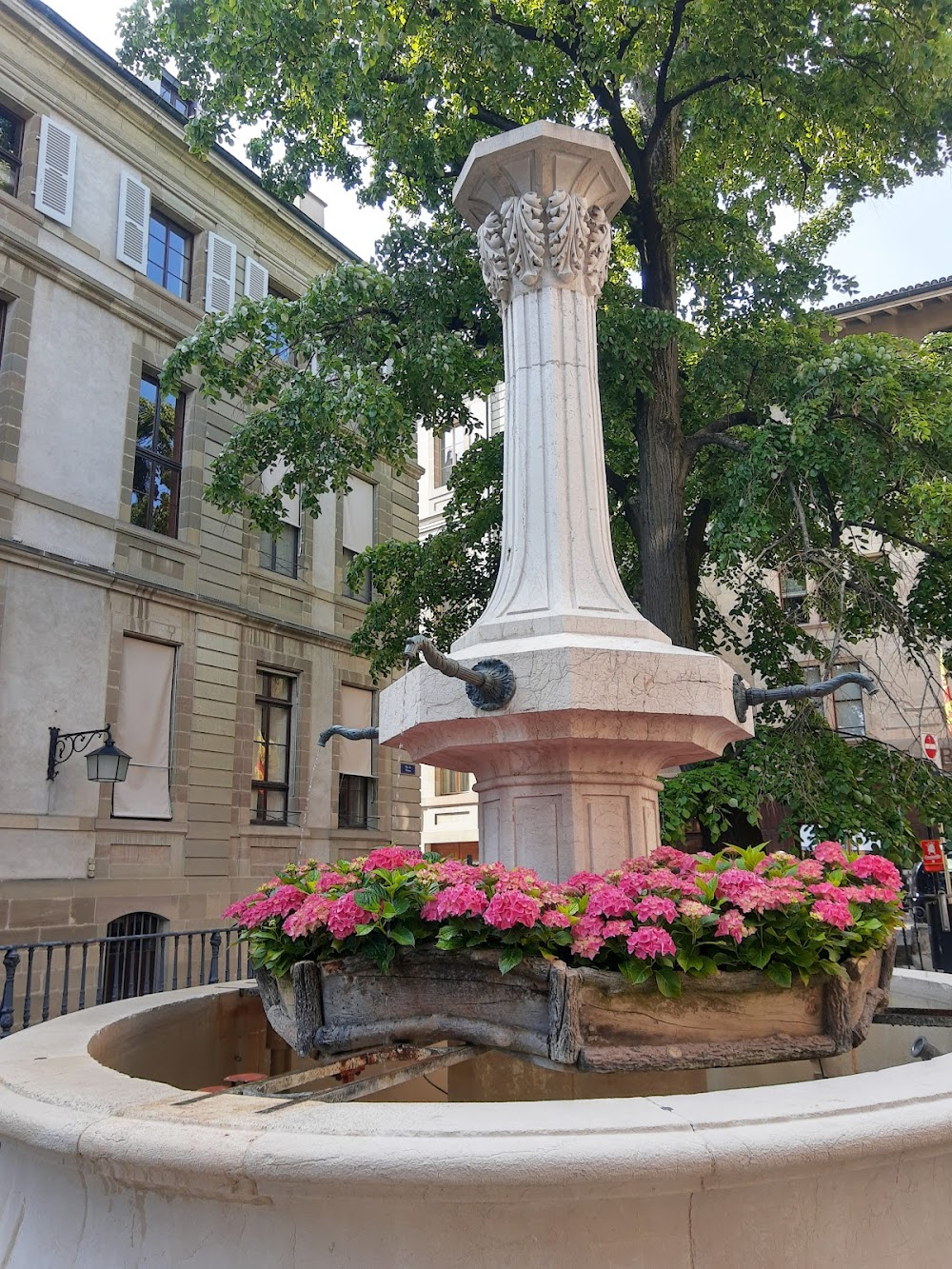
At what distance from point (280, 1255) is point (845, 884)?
8.81 ft

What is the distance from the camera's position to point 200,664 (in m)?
17.5

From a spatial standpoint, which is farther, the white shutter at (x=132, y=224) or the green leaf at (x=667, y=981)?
the white shutter at (x=132, y=224)

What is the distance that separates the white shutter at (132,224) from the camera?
1725 centimetres

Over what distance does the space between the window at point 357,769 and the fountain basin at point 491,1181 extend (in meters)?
18.2

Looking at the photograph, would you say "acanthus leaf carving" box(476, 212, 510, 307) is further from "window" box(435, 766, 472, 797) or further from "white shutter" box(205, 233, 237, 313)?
"window" box(435, 766, 472, 797)

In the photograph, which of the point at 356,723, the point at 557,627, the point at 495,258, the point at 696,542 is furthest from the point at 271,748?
the point at 557,627

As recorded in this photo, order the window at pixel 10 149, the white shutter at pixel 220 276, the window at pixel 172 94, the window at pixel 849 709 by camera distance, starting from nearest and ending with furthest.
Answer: the window at pixel 10 149
the white shutter at pixel 220 276
the window at pixel 172 94
the window at pixel 849 709

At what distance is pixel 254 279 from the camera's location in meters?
20.3

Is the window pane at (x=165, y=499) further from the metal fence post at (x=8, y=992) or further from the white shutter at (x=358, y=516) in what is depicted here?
the metal fence post at (x=8, y=992)

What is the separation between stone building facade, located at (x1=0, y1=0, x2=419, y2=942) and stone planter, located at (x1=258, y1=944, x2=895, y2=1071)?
455 inches

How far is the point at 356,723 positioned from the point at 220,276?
9.51 metres

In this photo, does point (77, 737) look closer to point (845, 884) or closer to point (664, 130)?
point (664, 130)

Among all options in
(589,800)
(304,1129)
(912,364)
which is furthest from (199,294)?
(304,1129)

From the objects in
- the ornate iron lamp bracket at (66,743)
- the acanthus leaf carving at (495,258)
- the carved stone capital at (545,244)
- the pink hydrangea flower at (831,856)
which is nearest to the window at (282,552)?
the ornate iron lamp bracket at (66,743)
